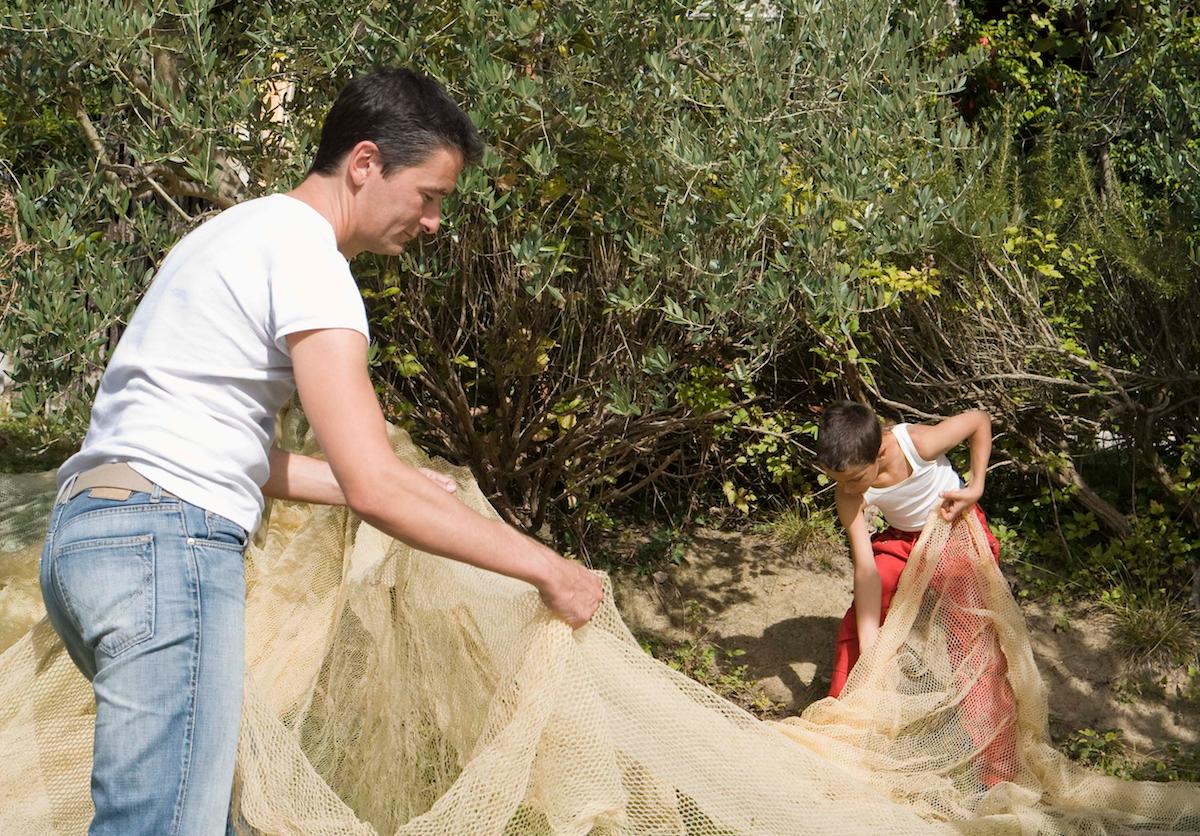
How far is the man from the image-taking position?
1.96 metres

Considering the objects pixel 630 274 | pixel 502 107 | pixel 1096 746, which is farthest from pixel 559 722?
pixel 1096 746

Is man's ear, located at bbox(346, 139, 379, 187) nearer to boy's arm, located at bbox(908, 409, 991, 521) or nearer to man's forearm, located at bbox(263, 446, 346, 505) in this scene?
man's forearm, located at bbox(263, 446, 346, 505)

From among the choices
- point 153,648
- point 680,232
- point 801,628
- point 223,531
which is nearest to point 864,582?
point 801,628

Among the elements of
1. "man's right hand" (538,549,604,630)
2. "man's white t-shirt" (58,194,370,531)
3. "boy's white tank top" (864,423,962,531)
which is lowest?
"boy's white tank top" (864,423,962,531)

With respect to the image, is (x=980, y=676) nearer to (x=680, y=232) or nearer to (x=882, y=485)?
(x=882, y=485)

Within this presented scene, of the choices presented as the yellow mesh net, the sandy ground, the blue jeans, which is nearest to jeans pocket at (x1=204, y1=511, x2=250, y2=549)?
the blue jeans

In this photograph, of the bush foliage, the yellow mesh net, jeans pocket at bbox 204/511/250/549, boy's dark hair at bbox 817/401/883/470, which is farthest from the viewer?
boy's dark hair at bbox 817/401/883/470

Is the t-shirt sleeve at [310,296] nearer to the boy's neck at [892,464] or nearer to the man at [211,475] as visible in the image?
the man at [211,475]

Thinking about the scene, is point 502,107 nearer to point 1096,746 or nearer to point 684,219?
point 684,219

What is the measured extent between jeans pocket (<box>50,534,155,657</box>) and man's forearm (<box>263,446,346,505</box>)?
58 centimetres

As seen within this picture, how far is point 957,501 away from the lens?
14.5 ft

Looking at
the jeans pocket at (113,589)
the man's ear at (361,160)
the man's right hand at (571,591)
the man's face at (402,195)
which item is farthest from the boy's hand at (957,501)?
the jeans pocket at (113,589)

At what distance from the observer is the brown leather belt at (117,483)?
6.65 feet

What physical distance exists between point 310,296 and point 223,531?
0.44m
